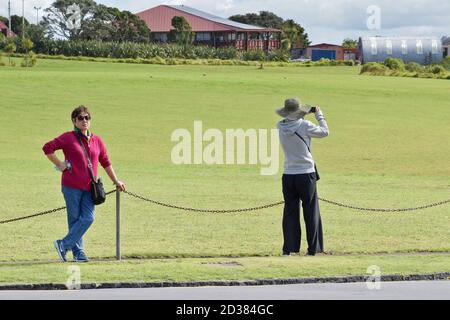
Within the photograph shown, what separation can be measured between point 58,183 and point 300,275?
49.7ft

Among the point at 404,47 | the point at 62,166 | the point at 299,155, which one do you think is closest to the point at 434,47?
the point at 404,47

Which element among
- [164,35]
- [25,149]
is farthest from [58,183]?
[164,35]

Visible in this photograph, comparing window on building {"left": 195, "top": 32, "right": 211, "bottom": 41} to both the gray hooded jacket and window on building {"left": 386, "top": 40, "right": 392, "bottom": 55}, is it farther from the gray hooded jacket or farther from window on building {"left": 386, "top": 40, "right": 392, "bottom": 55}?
the gray hooded jacket

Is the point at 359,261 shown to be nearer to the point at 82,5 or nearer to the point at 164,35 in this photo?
the point at 82,5

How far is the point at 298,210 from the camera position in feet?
49.0

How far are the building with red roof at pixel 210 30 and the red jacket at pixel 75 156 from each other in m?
147

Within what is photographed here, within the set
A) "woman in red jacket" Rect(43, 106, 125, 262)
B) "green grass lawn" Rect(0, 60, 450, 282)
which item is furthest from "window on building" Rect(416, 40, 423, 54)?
"woman in red jacket" Rect(43, 106, 125, 262)

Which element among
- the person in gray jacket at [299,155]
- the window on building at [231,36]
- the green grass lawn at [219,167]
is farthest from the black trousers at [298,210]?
the window on building at [231,36]

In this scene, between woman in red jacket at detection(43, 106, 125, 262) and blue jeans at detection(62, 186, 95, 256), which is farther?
blue jeans at detection(62, 186, 95, 256)

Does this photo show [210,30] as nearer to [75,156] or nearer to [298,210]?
[298,210]

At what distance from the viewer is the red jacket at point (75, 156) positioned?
13547mm

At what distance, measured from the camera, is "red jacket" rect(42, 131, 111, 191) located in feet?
44.4

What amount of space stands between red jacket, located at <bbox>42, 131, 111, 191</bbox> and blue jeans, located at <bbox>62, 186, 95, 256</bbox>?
0.33 ft

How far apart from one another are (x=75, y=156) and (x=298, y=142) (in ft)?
9.87
